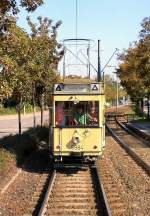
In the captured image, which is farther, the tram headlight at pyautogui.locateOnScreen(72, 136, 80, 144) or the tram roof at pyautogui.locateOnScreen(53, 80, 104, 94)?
the tram roof at pyautogui.locateOnScreen(53, 80, 104, 94)

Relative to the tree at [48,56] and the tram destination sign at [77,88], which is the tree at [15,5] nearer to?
the tram destination sign at [77,88]

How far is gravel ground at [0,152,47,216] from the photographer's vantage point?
1356 cm

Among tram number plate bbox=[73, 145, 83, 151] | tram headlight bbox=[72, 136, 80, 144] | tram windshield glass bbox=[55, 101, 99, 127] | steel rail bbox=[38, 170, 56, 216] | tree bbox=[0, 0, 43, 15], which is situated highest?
tree bbox=[0, 0, 43, 15]

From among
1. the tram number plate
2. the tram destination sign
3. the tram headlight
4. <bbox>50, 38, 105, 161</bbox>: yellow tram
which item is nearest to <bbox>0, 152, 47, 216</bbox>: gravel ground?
<bbox>50, 38, 105, 161</bbox>: yellow tram

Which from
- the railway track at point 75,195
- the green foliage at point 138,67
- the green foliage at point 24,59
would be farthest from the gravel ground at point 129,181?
the green foliage at point 138,67

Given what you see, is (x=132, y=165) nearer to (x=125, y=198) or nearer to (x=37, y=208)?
(x=125, y=198)

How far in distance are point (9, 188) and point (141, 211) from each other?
15.6ft

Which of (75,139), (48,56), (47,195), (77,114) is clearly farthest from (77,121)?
(48,56)

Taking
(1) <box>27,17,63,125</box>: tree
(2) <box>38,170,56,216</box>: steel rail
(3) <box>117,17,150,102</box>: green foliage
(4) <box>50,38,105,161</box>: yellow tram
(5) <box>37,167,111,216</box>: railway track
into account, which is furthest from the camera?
(3) <box>117,17,150,102</box>: green foliage

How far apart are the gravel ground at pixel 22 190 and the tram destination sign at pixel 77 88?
2.97 metres

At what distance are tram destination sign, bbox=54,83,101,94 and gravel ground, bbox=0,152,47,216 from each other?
297cm

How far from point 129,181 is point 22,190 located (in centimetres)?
350

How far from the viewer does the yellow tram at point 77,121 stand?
19844mm

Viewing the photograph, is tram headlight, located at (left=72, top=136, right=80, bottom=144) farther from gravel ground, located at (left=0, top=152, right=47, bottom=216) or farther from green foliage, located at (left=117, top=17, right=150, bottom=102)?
green foliage, located at (left=117, top=17, right=150, bottom=102)
